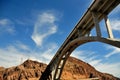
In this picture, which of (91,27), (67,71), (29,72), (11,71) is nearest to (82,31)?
(91,27)

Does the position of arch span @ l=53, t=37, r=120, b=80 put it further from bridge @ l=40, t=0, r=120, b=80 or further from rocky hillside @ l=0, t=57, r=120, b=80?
rocky hillside @ l=0, t=57, r=120, b=80

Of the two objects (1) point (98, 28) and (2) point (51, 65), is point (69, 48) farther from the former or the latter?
(1) point (98, 28)

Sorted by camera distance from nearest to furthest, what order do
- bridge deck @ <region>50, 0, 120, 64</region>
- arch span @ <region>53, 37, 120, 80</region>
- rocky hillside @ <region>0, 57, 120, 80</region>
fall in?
1. arch span @ <region>53, 37, 120, 80</region>
2. bridge deck @ <region>50, 0, 120, 64</region>
3. rocky hillside @ <region>0, 57, 120, 80</region>

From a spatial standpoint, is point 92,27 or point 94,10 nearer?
point 94,10

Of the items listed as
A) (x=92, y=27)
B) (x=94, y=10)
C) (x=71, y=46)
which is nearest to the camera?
(x=94, y=10)

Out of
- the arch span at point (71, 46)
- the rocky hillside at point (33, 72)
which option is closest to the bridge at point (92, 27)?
the arch span at point (71, 46)

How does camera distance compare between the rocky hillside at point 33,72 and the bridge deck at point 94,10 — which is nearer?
the bridge deck at point 94,10

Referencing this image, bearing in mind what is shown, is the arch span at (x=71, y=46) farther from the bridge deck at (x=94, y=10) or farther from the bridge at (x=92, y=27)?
the bridge deck at (x=94, y=10)

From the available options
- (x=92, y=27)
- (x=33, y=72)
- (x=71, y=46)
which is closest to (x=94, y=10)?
(x=92, y=27)

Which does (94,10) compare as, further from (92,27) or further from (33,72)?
(33,72)

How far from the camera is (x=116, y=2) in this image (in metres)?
17.0

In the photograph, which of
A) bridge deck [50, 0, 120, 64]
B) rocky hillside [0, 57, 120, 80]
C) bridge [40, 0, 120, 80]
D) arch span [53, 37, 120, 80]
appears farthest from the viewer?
rocky hillside [0, 57, 120, 80]

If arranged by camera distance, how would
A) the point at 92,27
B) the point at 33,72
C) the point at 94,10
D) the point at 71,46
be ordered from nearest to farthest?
the point at 94,10
the point at 92,27
the point at 71,46
the point at 33,72

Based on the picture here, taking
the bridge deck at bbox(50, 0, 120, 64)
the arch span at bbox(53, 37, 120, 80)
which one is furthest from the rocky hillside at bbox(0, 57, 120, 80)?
the bridge deck at bbox(50, 0, 120, 64)
